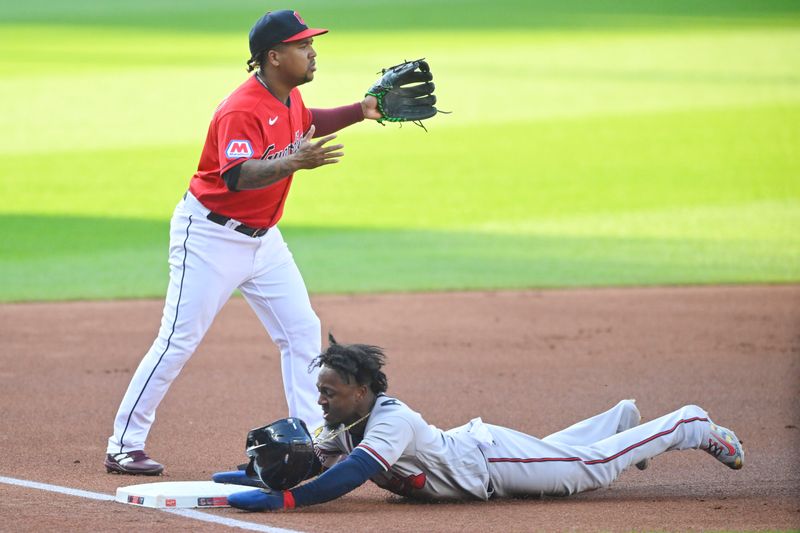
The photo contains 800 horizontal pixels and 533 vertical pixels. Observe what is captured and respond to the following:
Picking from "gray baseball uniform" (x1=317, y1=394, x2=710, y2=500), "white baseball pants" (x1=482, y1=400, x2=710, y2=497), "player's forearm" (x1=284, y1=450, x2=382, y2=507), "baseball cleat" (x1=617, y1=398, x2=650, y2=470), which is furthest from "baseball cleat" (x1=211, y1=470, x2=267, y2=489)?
"baseball cleat" (x1=617, y1=398, x2=650, y2=470)

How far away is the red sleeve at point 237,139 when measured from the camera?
579 cm

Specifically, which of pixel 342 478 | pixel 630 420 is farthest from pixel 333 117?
pixel 342 478

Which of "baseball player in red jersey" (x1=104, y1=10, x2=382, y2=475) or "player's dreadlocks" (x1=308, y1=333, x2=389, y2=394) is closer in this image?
"player's dreadlocks" (x1=308, y1=333, x2=389, y2=394)

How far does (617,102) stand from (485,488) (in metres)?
20.9

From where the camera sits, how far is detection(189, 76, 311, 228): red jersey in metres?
5.82

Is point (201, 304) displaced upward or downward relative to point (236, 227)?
downward

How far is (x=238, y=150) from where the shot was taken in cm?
579

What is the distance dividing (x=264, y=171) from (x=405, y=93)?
1.63 m

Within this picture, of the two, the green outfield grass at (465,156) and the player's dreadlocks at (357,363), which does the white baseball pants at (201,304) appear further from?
the green outfield grass at (465,156)

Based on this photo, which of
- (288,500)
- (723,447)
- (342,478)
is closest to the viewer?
(342,478)

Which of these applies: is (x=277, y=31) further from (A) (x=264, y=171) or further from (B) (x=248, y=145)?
(A) (x=264, y=171)

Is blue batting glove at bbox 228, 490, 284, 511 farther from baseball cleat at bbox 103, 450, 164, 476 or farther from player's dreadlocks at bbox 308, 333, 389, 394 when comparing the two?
baseball cleat at bbox 103, 450, 164, 476

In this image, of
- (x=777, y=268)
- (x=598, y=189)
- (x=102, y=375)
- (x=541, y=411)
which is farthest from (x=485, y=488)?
(x=598, y=189)

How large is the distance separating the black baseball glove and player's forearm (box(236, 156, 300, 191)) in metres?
1.37
